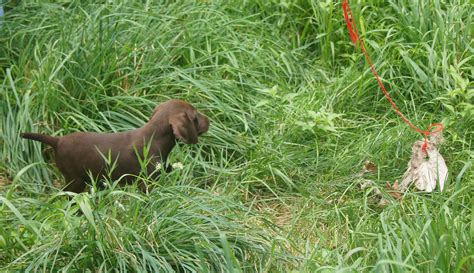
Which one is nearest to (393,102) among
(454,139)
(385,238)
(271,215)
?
(454,139)

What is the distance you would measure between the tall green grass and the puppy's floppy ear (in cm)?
26

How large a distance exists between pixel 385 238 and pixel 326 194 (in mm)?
1171

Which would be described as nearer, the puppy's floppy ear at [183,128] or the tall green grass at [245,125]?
the tall green grass at [245,125]

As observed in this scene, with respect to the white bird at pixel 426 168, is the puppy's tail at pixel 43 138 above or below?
above

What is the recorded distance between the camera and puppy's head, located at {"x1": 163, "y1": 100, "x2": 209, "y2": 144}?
19.7ft

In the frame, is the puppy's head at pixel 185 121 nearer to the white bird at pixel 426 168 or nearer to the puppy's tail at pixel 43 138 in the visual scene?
the puppy's tail at pixel 43 138

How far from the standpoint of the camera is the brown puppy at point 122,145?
601cm

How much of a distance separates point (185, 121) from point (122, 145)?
367 millimetres

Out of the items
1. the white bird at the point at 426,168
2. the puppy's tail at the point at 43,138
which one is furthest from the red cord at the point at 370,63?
the puppy's tail at the point at 43,138

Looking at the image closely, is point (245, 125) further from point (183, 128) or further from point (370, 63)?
point (370, 63)

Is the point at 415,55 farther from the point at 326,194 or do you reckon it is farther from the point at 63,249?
the point at 63,249

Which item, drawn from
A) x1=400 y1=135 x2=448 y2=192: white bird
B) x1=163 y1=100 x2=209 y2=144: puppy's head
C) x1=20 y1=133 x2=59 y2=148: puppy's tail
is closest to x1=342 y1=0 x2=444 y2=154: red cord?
x1=400 y1=135 x2=448 y2=192: white bird

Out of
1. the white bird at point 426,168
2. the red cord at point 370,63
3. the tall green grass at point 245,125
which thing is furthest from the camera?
the red cord at point 370,63

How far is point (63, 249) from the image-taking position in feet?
16.3
